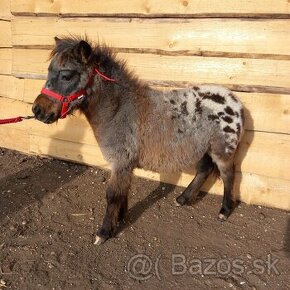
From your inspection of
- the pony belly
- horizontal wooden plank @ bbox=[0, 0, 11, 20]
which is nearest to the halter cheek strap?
the pony belly

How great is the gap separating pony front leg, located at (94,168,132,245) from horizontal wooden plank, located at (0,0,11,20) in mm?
3434

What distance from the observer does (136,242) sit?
4059 mm

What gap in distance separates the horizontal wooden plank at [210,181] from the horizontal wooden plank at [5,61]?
45.0 inches

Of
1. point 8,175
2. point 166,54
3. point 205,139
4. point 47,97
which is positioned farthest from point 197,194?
point 8,175

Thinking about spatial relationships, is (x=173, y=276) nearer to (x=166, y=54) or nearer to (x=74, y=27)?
(x=166, y=54)

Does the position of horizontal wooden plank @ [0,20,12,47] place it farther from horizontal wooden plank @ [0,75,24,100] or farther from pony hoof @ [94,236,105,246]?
pony hoof @ [94,236,105,246]

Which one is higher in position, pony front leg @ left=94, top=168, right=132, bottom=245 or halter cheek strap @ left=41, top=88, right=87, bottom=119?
halter cheek strap @ left=41, top=88, right=87, bottom=119

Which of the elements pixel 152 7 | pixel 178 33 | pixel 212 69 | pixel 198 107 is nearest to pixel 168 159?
pixel 198 107

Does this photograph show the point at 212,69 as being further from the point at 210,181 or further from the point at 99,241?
the point at 99,241

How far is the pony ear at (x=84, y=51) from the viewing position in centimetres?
359

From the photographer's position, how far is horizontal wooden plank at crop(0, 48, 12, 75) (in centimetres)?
604

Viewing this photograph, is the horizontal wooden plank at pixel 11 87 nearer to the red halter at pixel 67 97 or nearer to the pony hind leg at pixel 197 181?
the red halter at pixel 67 97

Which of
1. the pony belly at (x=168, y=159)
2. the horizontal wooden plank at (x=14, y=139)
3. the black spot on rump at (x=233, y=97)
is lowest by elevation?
the horizontal wooden plank at (x=14, y=139)

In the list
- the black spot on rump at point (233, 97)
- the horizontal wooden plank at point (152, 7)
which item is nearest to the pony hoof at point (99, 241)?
the black spot on rump at point (233, 97)
